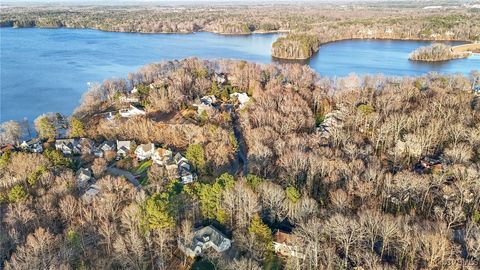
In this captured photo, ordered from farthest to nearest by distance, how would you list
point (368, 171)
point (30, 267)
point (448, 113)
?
point (448, 113) < point (368, 171) < point (30, 267)

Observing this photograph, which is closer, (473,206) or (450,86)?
(473,206)

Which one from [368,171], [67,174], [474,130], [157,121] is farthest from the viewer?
[157,121]

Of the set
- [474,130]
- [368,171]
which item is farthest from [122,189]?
[474,130]

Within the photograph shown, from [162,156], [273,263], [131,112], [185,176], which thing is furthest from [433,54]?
[273,263]

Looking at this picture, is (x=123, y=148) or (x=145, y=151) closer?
(x=145, y=151)

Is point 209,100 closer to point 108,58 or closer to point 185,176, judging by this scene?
point 185,176

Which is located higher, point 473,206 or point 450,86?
point 450,86

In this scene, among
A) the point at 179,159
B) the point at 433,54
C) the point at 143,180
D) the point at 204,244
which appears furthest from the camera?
the point at 433,54

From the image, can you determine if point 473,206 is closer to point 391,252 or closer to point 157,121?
point 391,252
